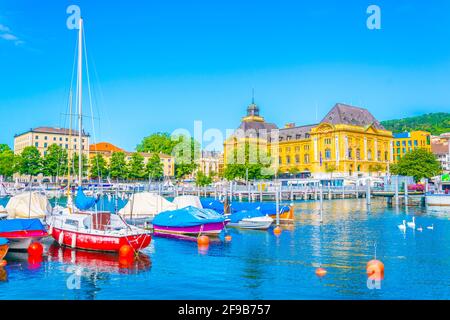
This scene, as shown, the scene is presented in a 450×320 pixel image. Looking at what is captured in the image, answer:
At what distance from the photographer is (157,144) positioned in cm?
17862

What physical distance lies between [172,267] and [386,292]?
42.4 ft

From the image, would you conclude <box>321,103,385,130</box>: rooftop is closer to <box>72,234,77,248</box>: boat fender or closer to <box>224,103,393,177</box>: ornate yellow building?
<box>224,103,393,177</box>: ornate yellow building

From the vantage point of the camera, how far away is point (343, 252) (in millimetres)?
33094

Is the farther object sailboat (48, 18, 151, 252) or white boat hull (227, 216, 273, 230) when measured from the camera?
white boat hull (227, 216, 273, 230)

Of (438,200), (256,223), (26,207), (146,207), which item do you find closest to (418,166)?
(438,200)

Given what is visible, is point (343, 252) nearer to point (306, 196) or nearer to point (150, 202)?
point (150, 202)

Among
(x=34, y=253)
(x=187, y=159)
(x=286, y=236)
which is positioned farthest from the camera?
(x=187, y=159)

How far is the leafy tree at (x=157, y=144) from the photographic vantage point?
175 meters

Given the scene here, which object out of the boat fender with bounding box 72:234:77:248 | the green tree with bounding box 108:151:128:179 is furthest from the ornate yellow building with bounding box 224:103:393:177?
the boat fender with bounding box 72:234:77:248

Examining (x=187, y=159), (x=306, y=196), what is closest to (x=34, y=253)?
(x=306, y=196)

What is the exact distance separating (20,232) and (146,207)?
20680mm

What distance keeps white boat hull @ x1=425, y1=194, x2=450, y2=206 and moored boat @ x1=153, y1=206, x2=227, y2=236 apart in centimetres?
4679

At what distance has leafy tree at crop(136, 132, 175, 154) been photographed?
175250 mm

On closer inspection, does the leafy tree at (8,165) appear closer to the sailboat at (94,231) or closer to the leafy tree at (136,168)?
the leafy tree at (136,168)
